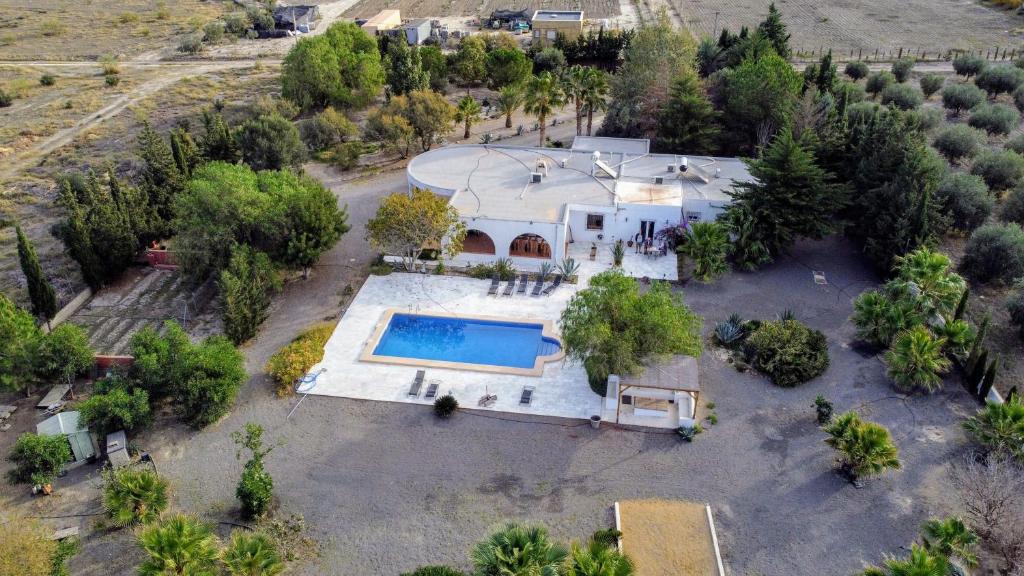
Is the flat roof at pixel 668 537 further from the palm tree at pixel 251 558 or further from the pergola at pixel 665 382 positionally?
the palm tree at pixel 251 558

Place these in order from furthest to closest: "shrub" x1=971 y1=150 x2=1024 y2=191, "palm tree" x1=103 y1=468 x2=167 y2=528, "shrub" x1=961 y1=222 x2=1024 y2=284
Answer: "shrub" x1=971 y1=150 x2=1024 y2=191, "shrub" x1=961 y1=222 x2=1024 y2=284, "palm tree" x1=103 y1=468 x2=167 y2=528

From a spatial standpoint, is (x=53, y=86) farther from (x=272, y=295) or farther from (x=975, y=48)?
(x=975, y=48)

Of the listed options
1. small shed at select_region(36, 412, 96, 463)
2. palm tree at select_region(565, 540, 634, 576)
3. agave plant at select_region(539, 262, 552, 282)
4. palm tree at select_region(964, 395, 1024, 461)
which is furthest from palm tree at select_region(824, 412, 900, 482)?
small shed at select_region(36, 412, 96, 463)

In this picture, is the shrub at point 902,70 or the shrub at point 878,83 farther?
the shrub at point 902,70

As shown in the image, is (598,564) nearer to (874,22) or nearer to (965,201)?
(965,201)

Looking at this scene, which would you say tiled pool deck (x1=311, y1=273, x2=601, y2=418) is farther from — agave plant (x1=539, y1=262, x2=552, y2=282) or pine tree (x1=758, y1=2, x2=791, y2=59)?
pine tree (x1=758, y1=2, x2=791, y2=59)

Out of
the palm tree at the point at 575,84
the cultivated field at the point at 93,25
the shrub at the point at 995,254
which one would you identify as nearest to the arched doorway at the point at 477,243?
the palm tree at the point at 575,84

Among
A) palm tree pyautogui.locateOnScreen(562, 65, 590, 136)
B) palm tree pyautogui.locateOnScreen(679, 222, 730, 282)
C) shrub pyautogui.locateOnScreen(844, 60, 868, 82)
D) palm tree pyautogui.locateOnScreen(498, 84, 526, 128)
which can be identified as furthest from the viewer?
shrub pyautogui.locateOnScreen(844, 60, 868, 82)
